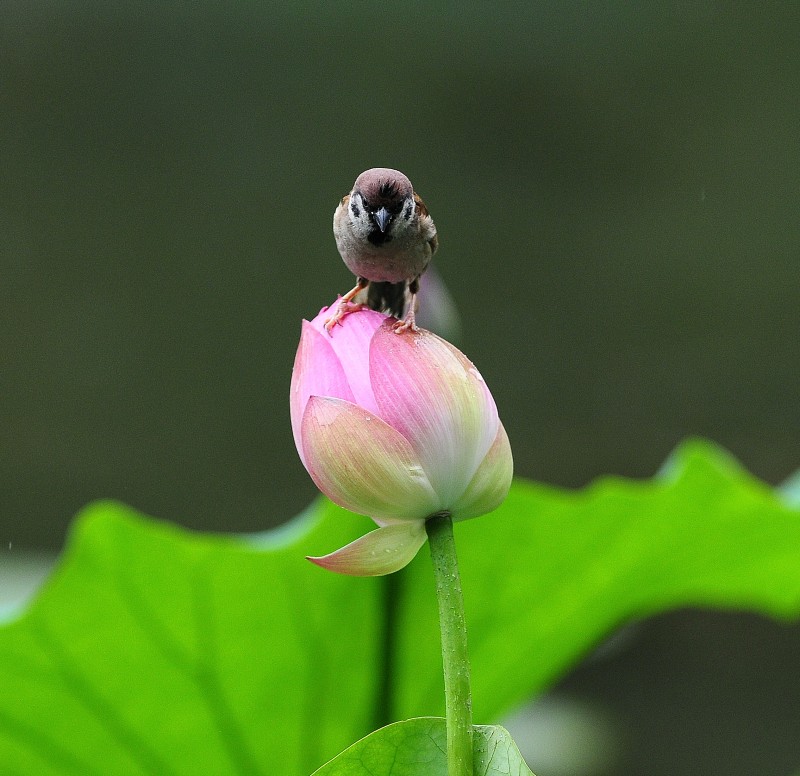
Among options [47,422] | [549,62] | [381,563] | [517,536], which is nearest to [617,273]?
[549,62]

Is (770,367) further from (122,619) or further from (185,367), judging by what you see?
(122,619)

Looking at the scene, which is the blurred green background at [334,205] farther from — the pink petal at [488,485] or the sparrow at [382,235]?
the pink petal at [488,485]

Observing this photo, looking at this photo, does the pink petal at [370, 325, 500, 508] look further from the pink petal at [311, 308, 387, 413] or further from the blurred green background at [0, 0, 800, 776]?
the blurred green background at [0, 0, 800, 776]

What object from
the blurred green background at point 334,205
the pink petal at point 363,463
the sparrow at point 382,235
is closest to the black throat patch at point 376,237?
the sparrow at point 382,235

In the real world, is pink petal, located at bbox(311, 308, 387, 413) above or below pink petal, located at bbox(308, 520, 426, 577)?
above

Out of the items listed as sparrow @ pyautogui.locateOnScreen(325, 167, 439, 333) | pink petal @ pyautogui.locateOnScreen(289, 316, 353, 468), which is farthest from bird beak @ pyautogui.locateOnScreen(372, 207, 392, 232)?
pink petal @ pyautogui.locateOnScreen(289, 316, 353, 468)

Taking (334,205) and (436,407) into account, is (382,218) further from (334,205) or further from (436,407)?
(334,205)
